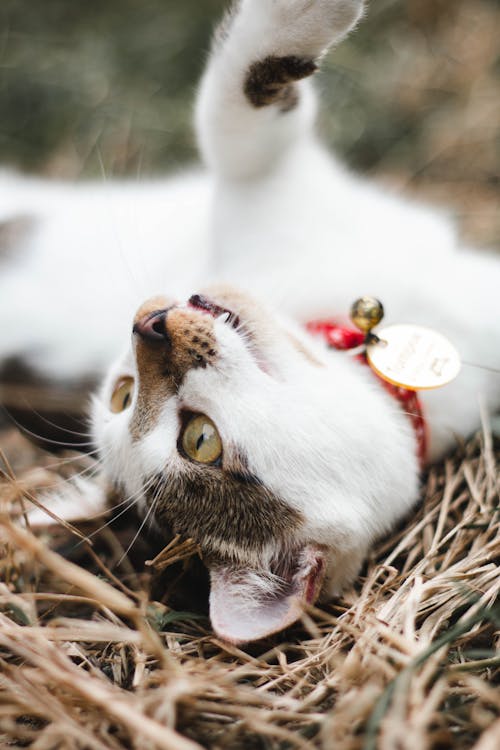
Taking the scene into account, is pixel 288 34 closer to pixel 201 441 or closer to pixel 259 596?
pixel 201 441

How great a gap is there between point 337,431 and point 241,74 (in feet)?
3.00

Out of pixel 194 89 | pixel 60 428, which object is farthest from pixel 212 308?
pixel 194 89

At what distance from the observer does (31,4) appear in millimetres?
3139

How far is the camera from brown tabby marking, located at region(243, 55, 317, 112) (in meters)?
1.48

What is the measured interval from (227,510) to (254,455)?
132 mm

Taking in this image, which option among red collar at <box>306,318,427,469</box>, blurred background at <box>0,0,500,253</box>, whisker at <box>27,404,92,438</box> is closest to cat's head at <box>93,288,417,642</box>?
red collar at <box>306,318,427,469</box>

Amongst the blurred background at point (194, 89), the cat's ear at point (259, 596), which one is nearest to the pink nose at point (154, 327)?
the cat's ear at point (259, 596)

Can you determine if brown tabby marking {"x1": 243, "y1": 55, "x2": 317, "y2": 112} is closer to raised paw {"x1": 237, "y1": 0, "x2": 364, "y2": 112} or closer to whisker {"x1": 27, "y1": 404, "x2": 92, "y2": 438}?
raised paw {"x1": 237, "y1": 0, "x2": 364, "y2": 112}

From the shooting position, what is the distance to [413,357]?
140cm

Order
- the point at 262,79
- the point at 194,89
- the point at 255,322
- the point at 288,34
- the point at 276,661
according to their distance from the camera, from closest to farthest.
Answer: the point at 276,661 < the point at 255,322 < the point at 288,34 < the point at 262,79 < the point at 194,89

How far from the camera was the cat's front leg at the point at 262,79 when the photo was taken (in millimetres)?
1420

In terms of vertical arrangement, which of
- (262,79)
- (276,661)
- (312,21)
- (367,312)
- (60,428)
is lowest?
(276,661)

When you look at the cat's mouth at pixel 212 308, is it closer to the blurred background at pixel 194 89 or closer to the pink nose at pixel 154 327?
the pink nose at pixel 154 327

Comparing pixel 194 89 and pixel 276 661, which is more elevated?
pixel 194 89
